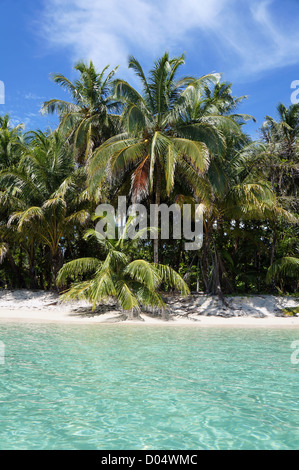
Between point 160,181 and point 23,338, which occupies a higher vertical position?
point 160,181

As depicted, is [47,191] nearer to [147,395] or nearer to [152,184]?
[152,184]

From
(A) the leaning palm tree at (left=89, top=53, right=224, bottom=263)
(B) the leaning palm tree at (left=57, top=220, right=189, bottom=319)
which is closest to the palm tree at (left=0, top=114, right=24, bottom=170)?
(A) the leaning palm tree at (left=89, top=53, right=224, bottom=263)

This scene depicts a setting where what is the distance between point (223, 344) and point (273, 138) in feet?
48.0

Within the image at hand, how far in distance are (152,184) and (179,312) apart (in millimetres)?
4946

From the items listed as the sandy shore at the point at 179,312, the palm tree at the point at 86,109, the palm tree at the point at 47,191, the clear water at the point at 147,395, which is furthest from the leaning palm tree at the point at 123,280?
the palm tree at the point at 86,109

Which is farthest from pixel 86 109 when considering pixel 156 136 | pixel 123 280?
pixel 123 280

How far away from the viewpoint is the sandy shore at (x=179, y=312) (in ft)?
41.7

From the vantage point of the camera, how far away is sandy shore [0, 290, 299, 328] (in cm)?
1271

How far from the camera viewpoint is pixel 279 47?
8531mm

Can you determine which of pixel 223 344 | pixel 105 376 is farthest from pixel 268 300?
pixel 105 376

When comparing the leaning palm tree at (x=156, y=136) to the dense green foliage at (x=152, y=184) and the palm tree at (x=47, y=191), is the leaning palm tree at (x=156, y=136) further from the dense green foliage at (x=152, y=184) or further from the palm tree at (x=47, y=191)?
the palm tree at (x=47, y=191)

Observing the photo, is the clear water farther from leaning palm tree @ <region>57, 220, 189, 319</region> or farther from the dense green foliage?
the dense green foliage
